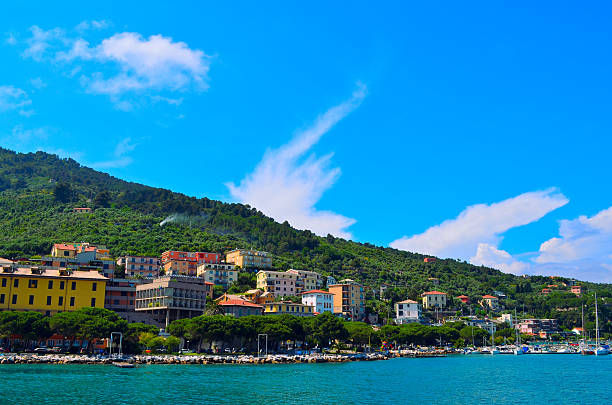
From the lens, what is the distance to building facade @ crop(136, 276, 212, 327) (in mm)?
98688

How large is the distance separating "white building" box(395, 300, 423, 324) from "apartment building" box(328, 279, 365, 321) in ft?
44.5

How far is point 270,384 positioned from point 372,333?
5860 centimetres

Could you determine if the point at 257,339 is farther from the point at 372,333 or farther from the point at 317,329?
the point at 372,333

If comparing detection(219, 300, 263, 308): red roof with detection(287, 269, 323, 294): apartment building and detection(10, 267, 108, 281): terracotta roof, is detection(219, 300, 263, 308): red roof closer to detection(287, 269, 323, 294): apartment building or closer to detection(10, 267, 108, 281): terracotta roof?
detection(10, 267, 108, 281): terracotta roof

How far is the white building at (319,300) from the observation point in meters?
134

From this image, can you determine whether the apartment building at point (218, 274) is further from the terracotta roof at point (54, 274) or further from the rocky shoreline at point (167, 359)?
the rocky shoreline at point (167, 359)

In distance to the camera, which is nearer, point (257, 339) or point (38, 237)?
point (257, 339)

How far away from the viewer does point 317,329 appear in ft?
323

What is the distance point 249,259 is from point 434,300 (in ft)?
200

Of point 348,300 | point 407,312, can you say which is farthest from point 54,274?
point 407,312

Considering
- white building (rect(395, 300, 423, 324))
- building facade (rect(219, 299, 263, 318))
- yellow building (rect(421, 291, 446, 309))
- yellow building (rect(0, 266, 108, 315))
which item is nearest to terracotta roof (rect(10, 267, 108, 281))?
yellow building (rect(0, 266, 108, 315))

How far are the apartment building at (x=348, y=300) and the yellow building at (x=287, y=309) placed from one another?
15869mm

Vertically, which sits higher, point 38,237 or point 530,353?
point 38,237

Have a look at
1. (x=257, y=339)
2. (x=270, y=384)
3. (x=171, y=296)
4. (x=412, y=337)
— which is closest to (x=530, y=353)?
(x=412, y=337)
